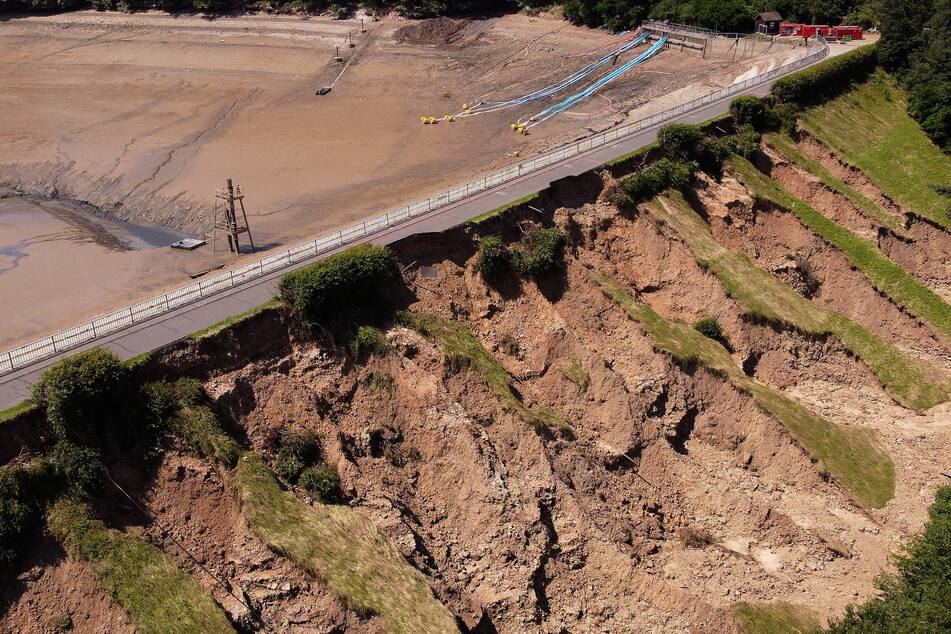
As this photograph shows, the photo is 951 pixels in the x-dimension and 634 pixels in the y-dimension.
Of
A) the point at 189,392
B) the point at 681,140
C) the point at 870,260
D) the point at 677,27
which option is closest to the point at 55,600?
the point at 189,392

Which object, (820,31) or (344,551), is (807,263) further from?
(820,31)

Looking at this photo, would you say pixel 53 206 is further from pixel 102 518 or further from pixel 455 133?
pixel 102 518

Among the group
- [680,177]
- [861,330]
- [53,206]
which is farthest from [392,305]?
[53,206]

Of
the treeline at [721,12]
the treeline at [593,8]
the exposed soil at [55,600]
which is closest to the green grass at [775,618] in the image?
the exposed soil at [55,600]

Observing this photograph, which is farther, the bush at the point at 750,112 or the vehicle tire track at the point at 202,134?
the vehicle tire track at the point at 202,134

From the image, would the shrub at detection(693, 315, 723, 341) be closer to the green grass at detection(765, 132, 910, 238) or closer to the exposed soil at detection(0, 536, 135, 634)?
the green grass at detection(765, 132, 910, 238)

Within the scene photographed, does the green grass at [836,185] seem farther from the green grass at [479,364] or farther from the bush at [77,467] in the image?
the bush at [77,467]

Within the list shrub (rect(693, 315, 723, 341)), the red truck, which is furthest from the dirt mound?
shrub (rect(693, 315, 723, 341))
